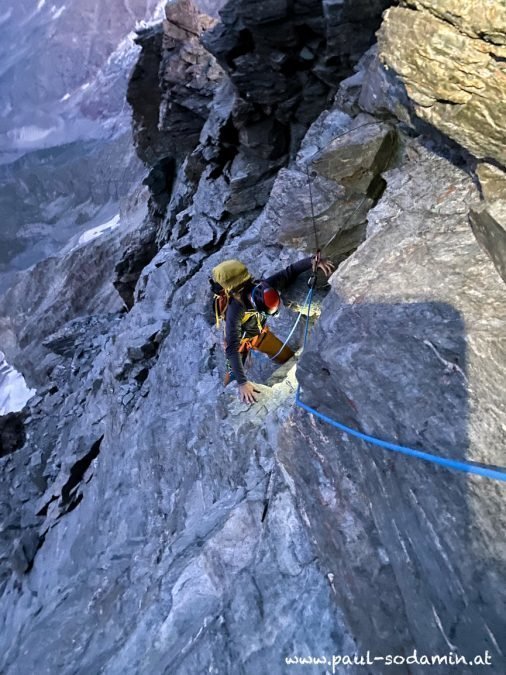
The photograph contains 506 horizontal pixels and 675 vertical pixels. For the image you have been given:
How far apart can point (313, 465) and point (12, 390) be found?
1618 inches

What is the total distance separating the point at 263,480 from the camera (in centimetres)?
551

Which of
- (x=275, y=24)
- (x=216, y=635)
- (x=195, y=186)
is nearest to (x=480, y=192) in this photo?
(x=216, y=635)

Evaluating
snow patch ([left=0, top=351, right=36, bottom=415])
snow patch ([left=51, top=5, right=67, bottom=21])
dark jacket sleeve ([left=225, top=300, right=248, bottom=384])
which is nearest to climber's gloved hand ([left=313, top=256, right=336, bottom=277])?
dark jacket sleeve ([left=225, top=300, right=248, bottom=384])

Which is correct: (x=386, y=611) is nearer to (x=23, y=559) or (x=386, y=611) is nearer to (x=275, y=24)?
(x=23, y=559)

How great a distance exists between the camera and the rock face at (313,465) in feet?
10.2

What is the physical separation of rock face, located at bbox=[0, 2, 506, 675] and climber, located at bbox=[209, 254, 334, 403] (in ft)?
1.63

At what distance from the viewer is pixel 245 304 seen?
601 cm

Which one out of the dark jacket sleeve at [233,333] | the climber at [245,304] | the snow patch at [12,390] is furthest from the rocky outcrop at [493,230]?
the snow patch at [12,390]

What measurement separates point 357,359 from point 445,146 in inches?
98.9

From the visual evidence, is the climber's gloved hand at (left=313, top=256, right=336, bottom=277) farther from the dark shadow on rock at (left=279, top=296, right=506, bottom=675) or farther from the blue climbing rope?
the blue climbing rope

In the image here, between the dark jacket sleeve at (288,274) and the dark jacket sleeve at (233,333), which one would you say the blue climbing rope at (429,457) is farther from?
the dark jacket sleeve at (288,274)

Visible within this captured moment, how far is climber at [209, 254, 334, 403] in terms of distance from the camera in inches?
229

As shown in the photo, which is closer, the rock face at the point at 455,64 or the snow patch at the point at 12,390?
the rock face at the point at 455,64

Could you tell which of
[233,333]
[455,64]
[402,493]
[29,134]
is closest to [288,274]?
[233,333]
